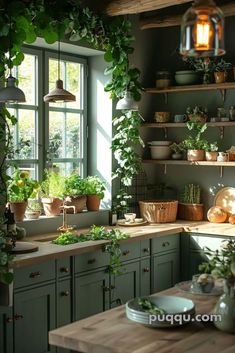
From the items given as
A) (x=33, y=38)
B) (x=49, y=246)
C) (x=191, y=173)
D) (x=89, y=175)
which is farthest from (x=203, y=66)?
(x=49, y=246)

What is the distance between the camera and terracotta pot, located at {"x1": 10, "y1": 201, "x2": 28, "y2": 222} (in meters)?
4.89

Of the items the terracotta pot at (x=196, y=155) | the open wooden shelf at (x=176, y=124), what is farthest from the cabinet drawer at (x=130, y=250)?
the open wooden shelf at (x=176, y=124)

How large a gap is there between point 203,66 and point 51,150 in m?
1.77

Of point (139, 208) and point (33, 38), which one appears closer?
point (33, 38)

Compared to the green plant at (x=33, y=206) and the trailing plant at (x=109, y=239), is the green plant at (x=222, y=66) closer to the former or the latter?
the trailing plant at (x=109, y=239)

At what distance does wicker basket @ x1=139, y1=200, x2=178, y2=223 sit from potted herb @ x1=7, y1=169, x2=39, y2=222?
54.0 inches

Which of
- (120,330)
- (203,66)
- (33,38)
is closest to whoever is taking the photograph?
(120,330)

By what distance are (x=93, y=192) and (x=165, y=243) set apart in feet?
2.80

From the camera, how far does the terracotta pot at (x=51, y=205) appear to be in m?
5.27

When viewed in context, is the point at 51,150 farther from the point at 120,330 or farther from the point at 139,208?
the point at 120,330

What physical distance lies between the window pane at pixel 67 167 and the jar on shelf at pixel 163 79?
123cm

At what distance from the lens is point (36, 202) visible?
5.30 m

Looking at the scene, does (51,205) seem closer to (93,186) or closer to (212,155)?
(93,186)

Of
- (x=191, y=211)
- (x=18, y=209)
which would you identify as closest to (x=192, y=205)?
(x=191, y=211)
